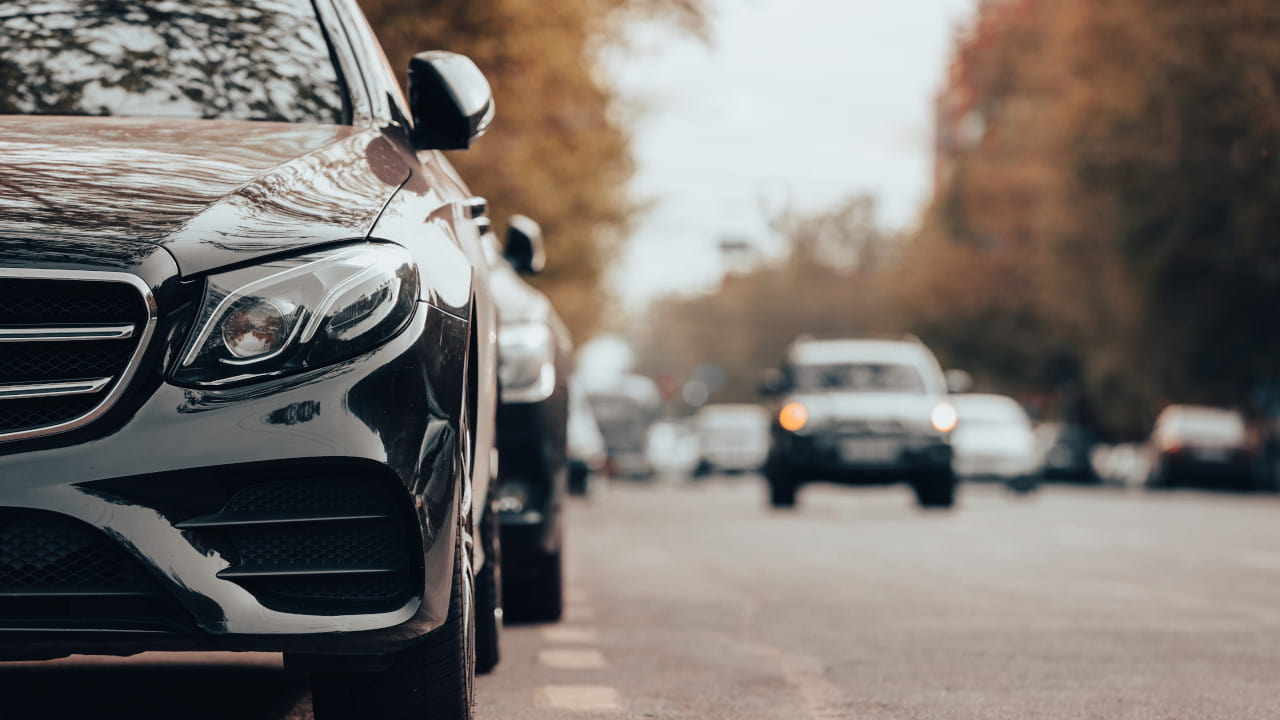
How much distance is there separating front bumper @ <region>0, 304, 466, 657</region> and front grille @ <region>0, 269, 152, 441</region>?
49 mm

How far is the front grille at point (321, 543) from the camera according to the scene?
11.9 ft

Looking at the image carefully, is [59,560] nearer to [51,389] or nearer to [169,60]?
[51,389]

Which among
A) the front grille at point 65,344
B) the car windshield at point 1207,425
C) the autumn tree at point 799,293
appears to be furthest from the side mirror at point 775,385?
the autumn tree at point 799,293

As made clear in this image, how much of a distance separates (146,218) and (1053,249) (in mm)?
38812

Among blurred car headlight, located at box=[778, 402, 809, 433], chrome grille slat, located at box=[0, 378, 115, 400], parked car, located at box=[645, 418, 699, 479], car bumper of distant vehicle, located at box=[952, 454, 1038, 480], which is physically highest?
chrome grille slat, located at box=[0, 378, 115, 400]

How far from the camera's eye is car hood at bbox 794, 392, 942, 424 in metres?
20.3

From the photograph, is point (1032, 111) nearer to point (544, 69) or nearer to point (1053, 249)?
point (1053, 249)

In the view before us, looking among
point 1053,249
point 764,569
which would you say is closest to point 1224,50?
point 1053,249

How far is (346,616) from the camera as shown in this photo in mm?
3668

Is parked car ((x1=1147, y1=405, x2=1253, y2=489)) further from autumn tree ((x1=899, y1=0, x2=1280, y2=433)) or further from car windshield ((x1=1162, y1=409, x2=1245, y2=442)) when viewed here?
autumn tree ((x1=899, y1=0, x2=1280, y2=433))

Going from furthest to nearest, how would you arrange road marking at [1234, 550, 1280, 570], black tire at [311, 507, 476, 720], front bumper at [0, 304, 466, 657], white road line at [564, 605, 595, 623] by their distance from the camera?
road marking at [1234, 550, 1280, 570]
white road line at [564, 605, 595, 623]
black tire at [311, 507, 476, 720]
front bumper at [0, 304, 466, 657]

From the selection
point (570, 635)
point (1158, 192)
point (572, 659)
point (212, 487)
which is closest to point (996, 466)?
point (1158, 192)

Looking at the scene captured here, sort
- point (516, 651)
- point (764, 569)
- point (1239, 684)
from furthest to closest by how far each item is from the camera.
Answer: point (764, 569), point (516, 651), point (1239, 684)

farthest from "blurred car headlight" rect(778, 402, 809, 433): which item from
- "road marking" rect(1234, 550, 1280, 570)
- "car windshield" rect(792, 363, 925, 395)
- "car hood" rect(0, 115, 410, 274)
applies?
"car hood" rect(0, 115, 410, 274)
